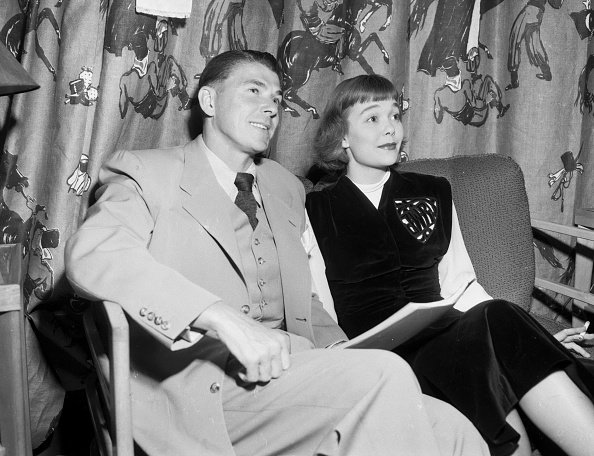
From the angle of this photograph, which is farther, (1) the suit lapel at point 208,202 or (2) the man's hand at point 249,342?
(1) the suit lapel at point 208,202

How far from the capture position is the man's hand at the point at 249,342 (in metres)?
1.27

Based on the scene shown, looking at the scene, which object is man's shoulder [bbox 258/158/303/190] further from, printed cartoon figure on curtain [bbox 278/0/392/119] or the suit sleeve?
the suit sleeve

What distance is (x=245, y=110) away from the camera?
1.71 metres

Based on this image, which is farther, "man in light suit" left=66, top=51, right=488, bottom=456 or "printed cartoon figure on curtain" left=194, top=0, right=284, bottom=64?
"printed cartoon figure on curtain" left=194, top=0, right=284, bottom=64

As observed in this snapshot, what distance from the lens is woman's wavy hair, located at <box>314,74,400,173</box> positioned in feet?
6.32

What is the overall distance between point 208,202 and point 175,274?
0.30m

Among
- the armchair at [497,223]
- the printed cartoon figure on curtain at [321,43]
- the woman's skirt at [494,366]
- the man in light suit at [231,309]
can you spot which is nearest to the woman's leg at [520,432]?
the woman's skirt at [494,366]

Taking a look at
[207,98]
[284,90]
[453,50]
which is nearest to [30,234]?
[207,98]

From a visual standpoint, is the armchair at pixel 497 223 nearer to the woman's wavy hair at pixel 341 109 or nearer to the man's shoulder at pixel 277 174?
the woman's wavy hair at pixel 341 109

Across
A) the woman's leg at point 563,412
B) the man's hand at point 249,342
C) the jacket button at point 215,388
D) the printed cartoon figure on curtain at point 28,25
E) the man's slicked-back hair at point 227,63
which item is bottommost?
the woman's leg at point 563,412

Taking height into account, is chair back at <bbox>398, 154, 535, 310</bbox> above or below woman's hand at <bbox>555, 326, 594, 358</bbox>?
above

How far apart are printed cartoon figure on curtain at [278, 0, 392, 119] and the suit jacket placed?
1.27 ft

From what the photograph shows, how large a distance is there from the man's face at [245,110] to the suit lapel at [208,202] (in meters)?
0.08

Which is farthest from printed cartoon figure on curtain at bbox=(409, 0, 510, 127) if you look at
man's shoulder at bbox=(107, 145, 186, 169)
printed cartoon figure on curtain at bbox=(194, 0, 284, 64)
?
man's shoulder at bbox=(107, 145, 186, 169)
